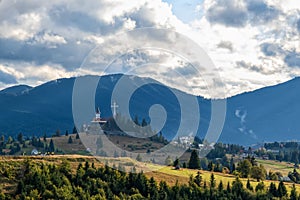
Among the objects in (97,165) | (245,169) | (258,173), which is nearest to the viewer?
(97,165)

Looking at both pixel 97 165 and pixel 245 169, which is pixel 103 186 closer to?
pixel 97 165

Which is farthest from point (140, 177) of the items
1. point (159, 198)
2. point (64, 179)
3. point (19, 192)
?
point (19, 192)

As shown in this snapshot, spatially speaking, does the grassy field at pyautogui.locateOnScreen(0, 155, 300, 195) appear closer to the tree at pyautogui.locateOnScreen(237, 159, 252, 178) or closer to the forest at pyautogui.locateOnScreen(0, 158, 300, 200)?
the forest at pyautogui.locateOnScreen(0, 158, 300, 200)

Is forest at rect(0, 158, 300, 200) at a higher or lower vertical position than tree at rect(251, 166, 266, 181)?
lower

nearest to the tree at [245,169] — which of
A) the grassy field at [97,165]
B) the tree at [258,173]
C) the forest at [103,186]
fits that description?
the tree at [258,173]

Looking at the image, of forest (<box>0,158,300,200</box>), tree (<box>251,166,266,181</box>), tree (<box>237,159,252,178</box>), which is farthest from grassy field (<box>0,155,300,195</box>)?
tree (<box>237,159,252,178</box>)

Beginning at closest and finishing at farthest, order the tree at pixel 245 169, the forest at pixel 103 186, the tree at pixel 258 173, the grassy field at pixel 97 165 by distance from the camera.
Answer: the forest at pixel 103 186 < the grassy field at pixel 97 165 < the tree at pixel 258 173 < the tree at pixel 245 169

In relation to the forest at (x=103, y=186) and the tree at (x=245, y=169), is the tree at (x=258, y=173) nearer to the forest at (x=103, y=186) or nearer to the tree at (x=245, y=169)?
the tree at (x=245, y=169)

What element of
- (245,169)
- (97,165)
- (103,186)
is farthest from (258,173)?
(103,186)

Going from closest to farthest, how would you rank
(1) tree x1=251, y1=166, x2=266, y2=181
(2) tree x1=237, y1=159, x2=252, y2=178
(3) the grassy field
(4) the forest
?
(4) the forest → (3) the grassy field → (1) tree x1=251, y1=166, x2=266, y2=181 → (2) tree x1=237, y1=159, x2=252, y2=178

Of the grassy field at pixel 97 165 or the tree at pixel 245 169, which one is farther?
the tree at pixel 245 169

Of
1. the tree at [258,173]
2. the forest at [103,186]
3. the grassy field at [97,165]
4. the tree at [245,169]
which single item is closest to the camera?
the forest at [103,186]

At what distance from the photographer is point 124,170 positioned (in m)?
126

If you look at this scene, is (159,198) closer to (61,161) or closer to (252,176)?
(61,161)
